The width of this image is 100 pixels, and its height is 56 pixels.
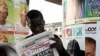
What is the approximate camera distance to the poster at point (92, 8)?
2.61 ft

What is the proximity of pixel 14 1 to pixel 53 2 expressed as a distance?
30cm

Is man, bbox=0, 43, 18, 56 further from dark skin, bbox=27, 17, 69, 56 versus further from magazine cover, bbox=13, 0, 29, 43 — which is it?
dark skin, bbox=27, 17, 69, 56

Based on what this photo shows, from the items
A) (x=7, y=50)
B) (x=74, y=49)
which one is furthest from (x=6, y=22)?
(x=74, y=49)

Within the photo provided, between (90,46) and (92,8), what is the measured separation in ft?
0.53

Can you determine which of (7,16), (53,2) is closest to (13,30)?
(7,16)

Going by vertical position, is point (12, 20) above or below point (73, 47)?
above

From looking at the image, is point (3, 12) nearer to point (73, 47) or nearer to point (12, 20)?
point (12, 20)

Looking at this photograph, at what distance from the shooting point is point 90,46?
31.9 inches

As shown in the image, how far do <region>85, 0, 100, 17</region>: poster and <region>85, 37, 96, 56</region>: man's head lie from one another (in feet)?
0.34

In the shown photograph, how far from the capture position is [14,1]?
3.91ft

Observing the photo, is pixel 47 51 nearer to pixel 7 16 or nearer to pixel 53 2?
pixel 7 16

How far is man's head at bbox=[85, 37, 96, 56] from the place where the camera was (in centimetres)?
80

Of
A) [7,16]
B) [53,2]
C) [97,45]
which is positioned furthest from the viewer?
[53,2]

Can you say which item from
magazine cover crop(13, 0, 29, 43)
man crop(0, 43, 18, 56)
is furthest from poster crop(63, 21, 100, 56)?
magazine cover crop(13, 0, 29, 43)
